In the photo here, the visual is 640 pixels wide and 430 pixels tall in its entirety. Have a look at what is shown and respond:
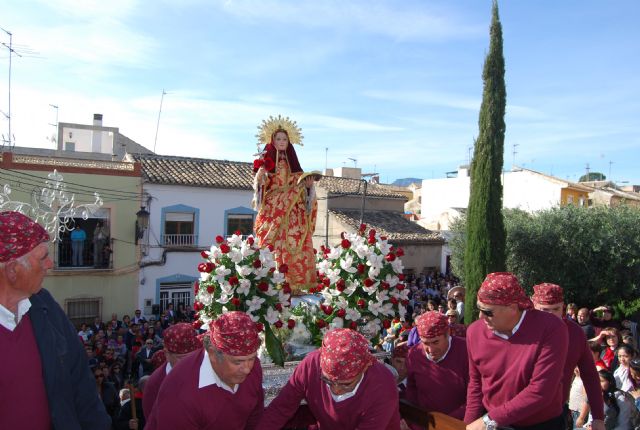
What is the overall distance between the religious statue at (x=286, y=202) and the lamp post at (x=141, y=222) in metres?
13.4

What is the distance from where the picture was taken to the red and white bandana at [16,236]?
8.25 ft

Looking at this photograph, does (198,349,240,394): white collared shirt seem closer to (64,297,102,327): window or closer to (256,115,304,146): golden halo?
(256,115,304,146): golden halo

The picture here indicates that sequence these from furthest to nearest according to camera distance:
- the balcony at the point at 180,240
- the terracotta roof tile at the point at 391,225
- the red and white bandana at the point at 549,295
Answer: the terracotta roof tile at the point at 391,225 → the balcony at the point at 180,240 → the red and white bandana at the point at 549,295

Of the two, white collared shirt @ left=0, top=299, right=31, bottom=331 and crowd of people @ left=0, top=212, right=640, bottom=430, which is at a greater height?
white collared shirt @ left=0, top=299, right=31, bottom=331

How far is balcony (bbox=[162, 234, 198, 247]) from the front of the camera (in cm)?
2062

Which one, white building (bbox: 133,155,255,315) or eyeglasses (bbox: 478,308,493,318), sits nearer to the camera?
eyeglasses (bbox: 478,308,493,318)

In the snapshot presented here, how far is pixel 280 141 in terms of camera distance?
6660 millimetres

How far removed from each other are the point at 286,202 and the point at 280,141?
769mm

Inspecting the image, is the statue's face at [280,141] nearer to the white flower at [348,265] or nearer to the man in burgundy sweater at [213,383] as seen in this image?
the white flower at [348,265]

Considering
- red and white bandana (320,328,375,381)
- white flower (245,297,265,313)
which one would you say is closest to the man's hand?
red and white bandana (320,328,375,381)

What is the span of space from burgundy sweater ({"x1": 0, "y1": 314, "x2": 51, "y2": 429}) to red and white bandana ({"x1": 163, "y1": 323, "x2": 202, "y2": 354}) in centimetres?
113

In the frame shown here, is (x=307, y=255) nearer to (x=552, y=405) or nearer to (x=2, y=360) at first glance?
(x=552, y=405)

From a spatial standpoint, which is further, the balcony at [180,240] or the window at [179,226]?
the window at [179,226]

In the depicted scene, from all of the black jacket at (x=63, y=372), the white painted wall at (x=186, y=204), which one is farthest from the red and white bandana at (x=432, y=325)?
the white painted wall at (x=186, y=204)
